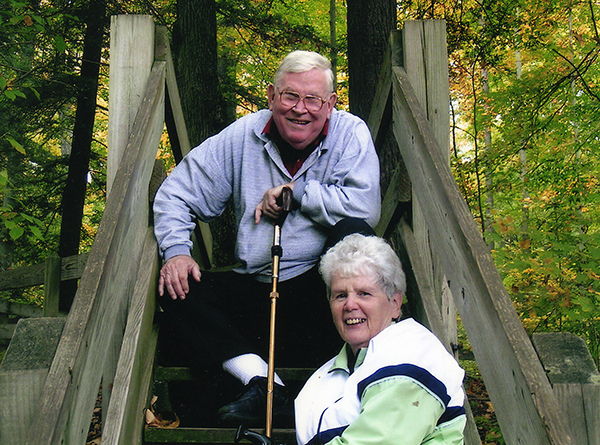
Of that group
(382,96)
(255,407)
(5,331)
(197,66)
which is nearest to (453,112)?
(197,66)

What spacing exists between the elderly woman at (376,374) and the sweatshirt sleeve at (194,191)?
1.01 meters

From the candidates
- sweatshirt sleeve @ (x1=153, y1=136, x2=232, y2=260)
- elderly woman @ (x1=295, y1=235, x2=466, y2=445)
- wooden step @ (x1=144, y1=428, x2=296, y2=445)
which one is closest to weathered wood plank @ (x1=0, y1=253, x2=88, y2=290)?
sweatshirt sleeve @ (x1=153, y1=136, x2=232, y2=260)

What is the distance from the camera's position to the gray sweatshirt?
302cm

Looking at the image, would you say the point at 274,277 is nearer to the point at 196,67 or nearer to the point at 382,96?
the point at 382,96

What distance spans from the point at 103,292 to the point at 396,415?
99cm

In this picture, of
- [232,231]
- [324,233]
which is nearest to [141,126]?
[324,233]

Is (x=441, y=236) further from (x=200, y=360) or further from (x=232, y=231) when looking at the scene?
(x=232, y=231)

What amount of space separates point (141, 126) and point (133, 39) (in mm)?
646

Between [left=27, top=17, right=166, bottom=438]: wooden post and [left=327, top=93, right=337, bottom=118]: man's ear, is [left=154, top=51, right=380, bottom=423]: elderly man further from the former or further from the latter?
[left=27, top=17, right=166, bottom=438]: wooden post

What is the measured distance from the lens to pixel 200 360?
9.46 feet

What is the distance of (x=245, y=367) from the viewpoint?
2.74 metres

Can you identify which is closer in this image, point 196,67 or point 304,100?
point 304,100

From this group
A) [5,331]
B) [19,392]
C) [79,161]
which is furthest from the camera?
[79,161]

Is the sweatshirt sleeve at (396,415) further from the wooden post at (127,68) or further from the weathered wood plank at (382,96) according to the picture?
the weathered wood plank at (382,96)
